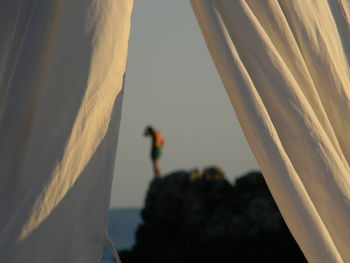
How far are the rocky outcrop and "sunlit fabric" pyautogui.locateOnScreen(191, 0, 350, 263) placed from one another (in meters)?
12.7

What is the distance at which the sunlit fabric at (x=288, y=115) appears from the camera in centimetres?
267

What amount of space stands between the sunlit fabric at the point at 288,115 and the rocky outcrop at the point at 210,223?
12.7 metres

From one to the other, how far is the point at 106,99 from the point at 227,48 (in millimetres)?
387

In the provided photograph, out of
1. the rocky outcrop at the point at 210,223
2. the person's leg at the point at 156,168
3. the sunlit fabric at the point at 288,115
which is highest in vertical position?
the person's leg at the point at 156,168

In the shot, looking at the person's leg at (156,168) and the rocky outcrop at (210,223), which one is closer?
the rocky outcrop at (210,223)

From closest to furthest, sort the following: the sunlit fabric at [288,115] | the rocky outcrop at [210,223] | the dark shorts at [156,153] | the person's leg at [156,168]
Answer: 1. the sunlit fabric at [288,115]
2. the rocky outcrop at [210,223]
3. the person's leg at [156,168]
4. the dark shorts at [156,153]

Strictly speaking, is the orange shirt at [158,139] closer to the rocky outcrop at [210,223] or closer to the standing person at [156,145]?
the standing person at [156,145]

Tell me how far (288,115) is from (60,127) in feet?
2.16

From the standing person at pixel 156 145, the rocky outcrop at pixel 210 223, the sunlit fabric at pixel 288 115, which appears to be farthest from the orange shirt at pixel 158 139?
the sunlit fabric at pixel 288 115

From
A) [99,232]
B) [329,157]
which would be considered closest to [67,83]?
[99,232]

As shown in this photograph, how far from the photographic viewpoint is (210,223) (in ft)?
56.4

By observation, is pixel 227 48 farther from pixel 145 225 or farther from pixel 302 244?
pixel 145 225

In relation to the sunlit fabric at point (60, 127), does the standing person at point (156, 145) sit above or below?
above

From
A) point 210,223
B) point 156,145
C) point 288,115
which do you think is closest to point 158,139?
point 156,145
